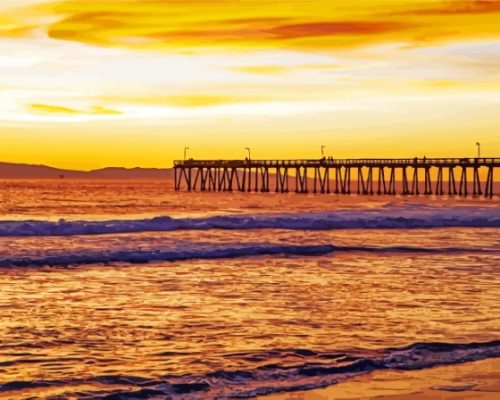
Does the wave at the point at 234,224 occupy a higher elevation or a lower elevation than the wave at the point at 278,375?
lower

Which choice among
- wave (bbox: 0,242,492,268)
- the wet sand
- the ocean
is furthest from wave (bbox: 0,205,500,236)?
the wet sand

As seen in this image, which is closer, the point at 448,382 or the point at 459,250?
the point at 448,382

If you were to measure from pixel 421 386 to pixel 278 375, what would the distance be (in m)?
1.74

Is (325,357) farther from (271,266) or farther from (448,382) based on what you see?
(271,266)

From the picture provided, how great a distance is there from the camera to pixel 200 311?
1573 cm

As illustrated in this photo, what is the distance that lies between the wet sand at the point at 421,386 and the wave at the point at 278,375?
0.68 feet

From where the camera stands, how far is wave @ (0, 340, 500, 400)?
1045 cm

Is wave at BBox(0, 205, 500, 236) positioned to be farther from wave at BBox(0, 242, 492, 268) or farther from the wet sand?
the wet sand

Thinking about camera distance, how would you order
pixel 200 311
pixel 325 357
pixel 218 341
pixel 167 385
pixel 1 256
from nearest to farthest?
pixel 167 385, pixel 325 357, pixel 218 341, pixel 200 311, pixel 1 256

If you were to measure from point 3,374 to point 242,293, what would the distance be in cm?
755

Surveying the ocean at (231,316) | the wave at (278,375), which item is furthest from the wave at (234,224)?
Answer: the wave at (278,375)

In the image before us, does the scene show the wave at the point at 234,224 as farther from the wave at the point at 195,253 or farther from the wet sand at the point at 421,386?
the wet sand at the point at 421,386

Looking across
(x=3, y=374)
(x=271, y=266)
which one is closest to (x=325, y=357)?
(x=3, y=374)

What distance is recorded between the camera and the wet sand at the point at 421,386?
10406mm
